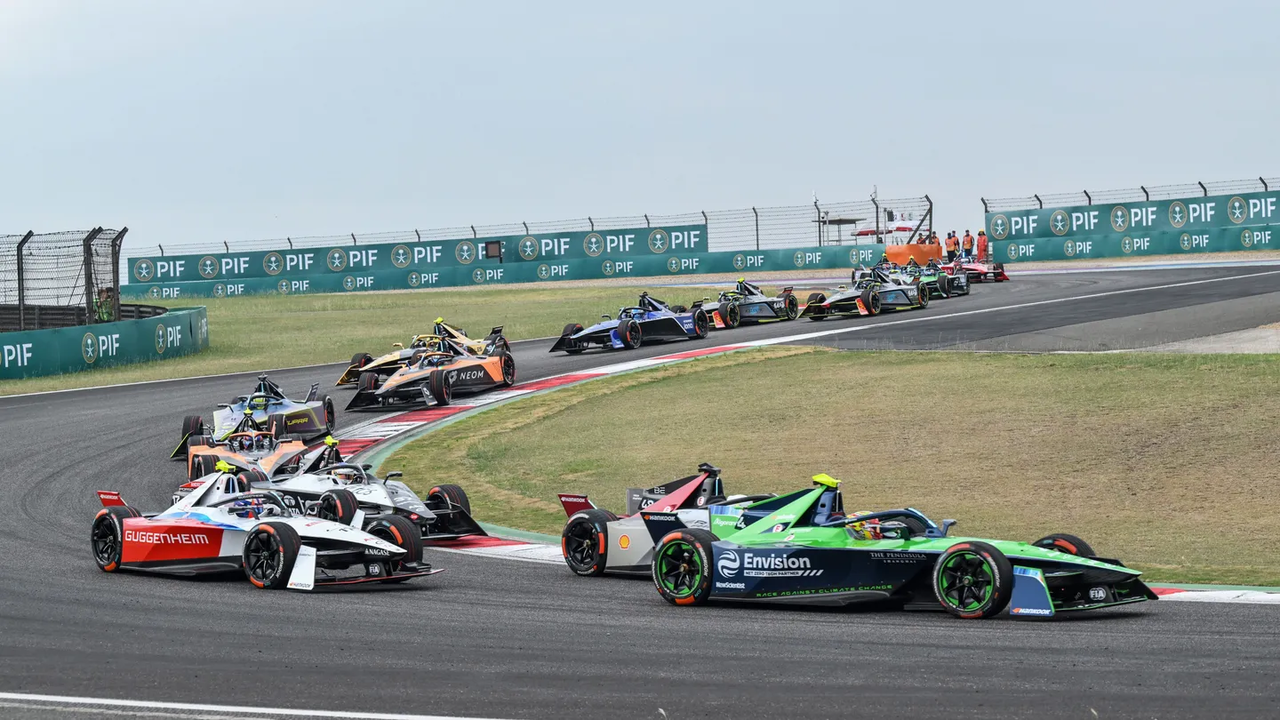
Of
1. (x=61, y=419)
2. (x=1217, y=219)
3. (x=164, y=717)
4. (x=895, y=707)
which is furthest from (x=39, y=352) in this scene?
(x=1217, y=219)

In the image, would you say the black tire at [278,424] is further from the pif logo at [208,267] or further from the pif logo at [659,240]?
the pif logo at [208,267]

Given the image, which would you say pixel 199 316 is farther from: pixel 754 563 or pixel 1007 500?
pixel 754 563

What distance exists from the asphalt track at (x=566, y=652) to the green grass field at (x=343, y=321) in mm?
19016

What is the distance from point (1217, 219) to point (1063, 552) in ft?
157

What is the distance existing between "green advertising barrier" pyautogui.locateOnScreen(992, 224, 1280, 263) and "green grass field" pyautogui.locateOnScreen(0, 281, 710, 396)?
1504 cm

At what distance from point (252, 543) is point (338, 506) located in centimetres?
129

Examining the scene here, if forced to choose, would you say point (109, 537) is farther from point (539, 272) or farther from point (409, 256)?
point (409, 256)

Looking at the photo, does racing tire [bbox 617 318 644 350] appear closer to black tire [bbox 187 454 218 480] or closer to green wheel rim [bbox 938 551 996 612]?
black tire [bbox 187 454 218 480]

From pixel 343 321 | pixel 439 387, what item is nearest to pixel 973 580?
pixel 439 387

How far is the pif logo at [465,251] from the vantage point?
6431cm

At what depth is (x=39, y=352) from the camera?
102 ft

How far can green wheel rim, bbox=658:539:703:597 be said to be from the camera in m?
11.1

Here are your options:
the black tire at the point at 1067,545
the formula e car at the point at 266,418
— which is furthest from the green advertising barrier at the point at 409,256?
the black tire at the point at 1067,545

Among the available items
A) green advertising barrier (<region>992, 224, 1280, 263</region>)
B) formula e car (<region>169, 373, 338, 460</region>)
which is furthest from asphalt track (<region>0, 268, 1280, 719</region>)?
green advertising barrier (<region>992, 224, 1280, 263</region>)
